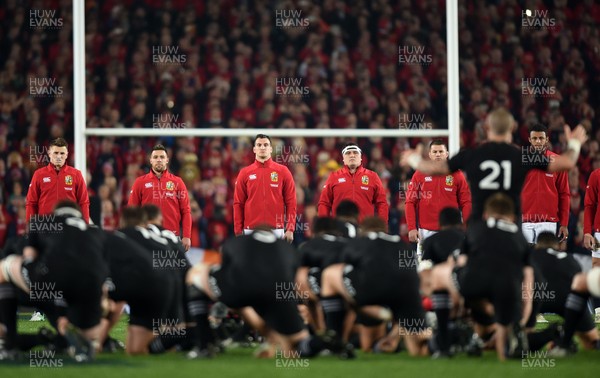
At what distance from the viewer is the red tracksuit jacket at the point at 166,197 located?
1155 centimetres

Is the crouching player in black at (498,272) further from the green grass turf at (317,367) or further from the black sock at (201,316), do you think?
the black sock at (201,316)

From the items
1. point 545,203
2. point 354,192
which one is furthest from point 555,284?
point 354,192

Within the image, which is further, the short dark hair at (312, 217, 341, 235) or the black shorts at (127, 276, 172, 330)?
the short dark hair at (312, 217, 341, 235)

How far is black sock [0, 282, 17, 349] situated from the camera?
786cm

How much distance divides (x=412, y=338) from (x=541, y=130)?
3438 mm

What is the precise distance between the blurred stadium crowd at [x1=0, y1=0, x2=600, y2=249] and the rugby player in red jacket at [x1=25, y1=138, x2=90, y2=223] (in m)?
3.73

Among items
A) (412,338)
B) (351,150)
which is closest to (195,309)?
(412,338)

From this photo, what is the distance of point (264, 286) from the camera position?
755 centimetres

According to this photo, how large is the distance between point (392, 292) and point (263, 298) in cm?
90

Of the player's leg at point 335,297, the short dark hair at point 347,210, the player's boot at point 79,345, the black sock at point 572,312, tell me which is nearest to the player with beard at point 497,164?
the black sock at point 572,312

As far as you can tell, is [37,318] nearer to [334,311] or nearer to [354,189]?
[354,189]

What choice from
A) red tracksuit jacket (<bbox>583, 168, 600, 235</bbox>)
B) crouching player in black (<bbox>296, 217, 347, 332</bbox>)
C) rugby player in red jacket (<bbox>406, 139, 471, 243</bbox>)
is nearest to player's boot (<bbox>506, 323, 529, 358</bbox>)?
crouching player in black (<bbox>296, 217, 347, 332</bbox>)

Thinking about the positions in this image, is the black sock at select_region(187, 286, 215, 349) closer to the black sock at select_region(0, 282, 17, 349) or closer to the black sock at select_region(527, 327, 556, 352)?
the black sock at select_region(0, 282, 17, 349)

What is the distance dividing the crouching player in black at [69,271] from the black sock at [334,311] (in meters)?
1.54
